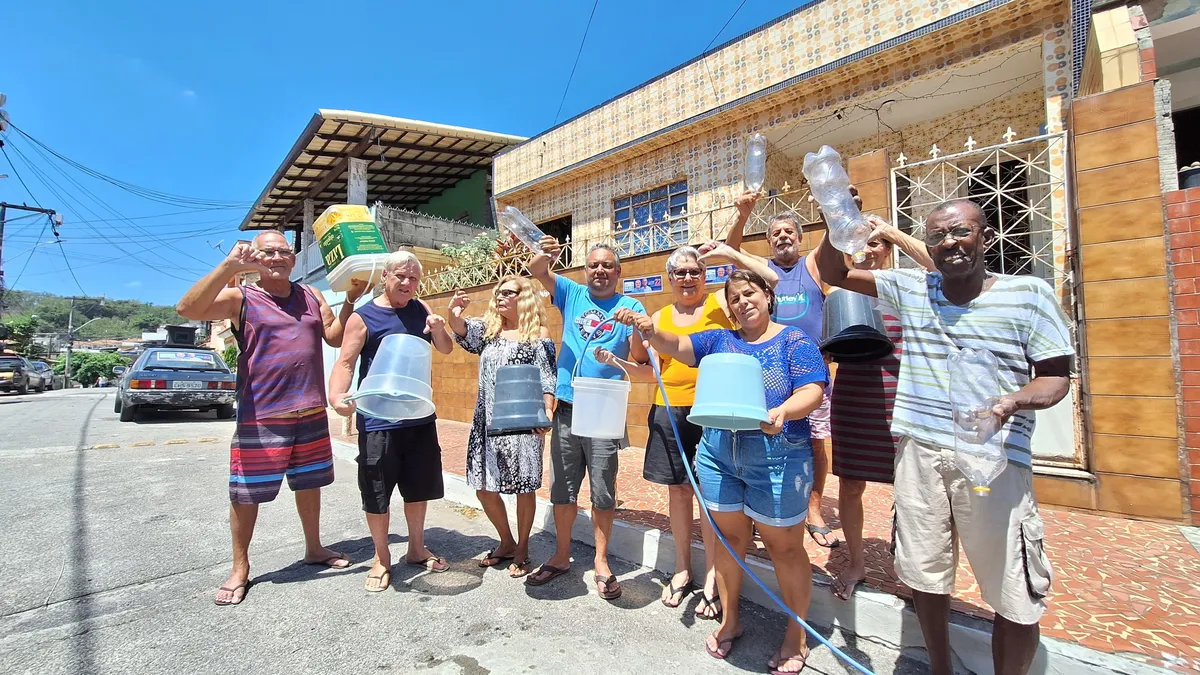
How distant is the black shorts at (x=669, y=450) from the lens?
2.62 metres

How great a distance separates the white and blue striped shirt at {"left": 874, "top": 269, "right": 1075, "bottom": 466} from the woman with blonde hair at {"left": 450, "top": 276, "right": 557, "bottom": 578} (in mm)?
1765

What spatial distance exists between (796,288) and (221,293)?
307cm

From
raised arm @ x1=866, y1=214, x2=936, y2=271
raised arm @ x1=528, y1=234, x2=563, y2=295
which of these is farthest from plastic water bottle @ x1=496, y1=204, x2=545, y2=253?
raised arm @ x1=866, y1=214, x2=936, y2=271

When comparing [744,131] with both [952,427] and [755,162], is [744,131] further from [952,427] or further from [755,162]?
[952,427]

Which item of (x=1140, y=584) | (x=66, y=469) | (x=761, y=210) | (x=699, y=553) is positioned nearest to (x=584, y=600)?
(x=699, y=553)

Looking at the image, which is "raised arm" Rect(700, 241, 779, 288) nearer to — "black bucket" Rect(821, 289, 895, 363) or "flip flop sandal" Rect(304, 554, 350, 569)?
"black bucket" Rect(821, 289, 895, 363)

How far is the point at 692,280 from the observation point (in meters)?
2.59

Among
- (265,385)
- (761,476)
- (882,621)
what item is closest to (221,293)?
(265,385)

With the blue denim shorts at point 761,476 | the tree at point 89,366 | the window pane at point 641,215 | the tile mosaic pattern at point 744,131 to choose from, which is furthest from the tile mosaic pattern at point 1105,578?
the tree at point 89,366

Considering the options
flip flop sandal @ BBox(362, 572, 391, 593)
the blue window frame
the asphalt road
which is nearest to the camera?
the asphalt road

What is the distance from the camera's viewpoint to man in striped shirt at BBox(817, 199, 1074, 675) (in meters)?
1.62

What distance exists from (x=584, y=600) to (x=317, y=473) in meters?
1.68

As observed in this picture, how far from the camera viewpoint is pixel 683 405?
2.65 m

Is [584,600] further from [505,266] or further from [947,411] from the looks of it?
[505,266]
